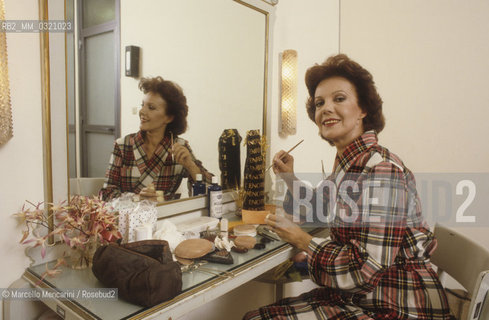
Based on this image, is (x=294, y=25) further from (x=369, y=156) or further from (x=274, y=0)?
A: (x=369, y=156)

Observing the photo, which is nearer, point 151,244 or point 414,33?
point 151,244

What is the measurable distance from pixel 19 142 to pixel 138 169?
0.41 metres

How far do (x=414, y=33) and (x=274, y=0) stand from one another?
1.03 metres

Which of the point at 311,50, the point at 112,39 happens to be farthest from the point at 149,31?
the point at 311,50

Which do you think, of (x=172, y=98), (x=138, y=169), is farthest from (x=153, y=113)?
(x=138, y=169)

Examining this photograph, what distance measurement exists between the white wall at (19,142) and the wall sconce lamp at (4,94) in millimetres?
21

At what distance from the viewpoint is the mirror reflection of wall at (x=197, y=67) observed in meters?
1.14

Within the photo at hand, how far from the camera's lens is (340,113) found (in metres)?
1.30

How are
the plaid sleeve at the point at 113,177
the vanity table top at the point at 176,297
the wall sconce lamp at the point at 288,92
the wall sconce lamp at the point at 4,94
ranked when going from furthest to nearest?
the wall sconce lamp at the point at 288,92
the plaid sleeve at the point at 113,177
the wall sconce lamp at the point at 4,94
the vanity table top at the point at 176,297

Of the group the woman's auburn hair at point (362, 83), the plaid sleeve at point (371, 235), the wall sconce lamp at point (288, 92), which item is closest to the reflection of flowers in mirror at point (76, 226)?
the plaid sleeve at point (371, 235)

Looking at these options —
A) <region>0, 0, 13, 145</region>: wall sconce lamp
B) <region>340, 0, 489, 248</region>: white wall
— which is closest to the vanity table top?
<region>0, 0, 13, 145</region>: wall sconce lamp

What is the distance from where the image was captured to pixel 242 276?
100cm

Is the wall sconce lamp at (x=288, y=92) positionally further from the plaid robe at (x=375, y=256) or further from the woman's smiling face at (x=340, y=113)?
the plaid robe at (x=375, y=256)

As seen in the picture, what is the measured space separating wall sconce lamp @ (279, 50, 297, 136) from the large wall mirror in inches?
5.0
